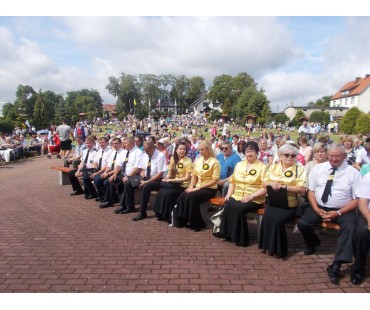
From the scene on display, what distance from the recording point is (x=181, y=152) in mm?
6039

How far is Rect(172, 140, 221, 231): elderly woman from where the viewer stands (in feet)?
17.8

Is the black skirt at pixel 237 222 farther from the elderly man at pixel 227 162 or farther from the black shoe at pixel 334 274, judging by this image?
the elderly man at pixel 227 162

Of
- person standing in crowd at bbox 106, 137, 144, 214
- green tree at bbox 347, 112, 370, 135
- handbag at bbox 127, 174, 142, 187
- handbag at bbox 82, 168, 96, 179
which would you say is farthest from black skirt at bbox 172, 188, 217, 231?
green tree at bbox 347, 112, 370, 135

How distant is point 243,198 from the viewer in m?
4.84

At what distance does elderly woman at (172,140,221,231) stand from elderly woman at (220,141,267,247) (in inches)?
21.4

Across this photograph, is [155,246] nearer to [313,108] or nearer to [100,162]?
[100,162]

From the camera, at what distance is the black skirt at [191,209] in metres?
5.41

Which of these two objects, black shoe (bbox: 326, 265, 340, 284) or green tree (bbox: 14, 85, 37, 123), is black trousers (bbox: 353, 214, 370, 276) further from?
green tree (bbox: 14, 85, 37, 123)

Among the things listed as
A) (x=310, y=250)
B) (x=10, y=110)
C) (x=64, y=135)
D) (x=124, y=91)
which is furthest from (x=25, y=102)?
(x=310, y=250)

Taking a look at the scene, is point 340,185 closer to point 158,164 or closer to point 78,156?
point 158,164

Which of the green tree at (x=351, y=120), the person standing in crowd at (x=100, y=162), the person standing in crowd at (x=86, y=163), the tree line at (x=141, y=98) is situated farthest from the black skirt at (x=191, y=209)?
the tree line at (x=141, y=98)

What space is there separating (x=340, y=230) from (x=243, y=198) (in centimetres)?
145

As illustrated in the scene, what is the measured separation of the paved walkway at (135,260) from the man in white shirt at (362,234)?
0.13 meters

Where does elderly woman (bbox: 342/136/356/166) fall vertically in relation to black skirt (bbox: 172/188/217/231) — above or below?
above
